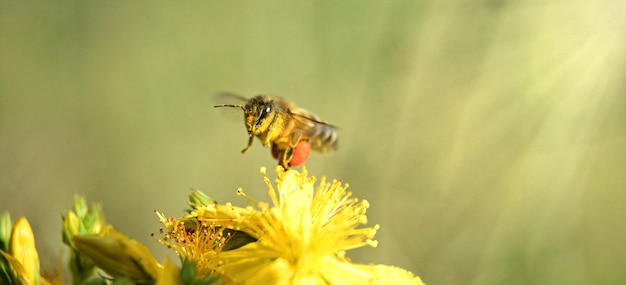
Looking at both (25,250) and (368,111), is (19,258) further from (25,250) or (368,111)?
(368,111)

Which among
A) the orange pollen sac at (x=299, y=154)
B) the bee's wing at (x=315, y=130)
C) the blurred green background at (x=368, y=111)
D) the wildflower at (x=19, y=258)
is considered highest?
the blurred green background at (x=368, y=111)

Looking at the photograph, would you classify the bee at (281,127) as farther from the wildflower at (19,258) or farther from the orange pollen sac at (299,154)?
the wildflower at (19,258)

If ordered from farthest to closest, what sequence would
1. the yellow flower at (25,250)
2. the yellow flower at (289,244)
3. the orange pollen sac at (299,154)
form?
the orange pollen sac at (299,154), the yellow flower at (25,250), the yellow flower at (289,244)

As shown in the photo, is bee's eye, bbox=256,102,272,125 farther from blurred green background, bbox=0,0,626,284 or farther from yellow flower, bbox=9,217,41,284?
blurred green background, bbox=0,0,626,284

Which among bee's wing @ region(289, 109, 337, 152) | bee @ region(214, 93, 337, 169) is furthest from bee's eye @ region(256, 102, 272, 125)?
bee's wing @ region(289, 109, 337, 152)

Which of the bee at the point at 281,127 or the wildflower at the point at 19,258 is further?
the bee at the point at 281,127

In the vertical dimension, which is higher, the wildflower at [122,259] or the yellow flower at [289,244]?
the yellow flower at [289,244]

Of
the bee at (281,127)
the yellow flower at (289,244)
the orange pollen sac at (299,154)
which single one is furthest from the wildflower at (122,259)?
the orange pollen sac at (299,154)

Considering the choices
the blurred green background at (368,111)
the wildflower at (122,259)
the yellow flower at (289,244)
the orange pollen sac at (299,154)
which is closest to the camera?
the wildflower at (122,259)
